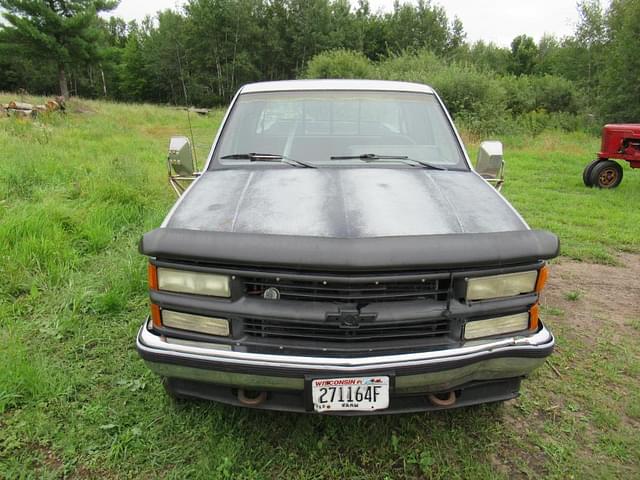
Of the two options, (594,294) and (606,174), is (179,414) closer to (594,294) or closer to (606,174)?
(594,294)

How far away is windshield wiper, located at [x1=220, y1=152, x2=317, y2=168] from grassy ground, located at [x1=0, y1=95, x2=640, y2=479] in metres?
1.46

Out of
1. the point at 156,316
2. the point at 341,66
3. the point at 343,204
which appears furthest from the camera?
the point at 341,66

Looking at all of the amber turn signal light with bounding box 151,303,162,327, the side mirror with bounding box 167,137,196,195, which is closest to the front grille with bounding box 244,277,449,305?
the amber turn signal light with bounding box 151,303,162,327

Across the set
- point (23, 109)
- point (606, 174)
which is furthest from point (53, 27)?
point (606, 174)

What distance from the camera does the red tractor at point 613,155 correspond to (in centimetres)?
813

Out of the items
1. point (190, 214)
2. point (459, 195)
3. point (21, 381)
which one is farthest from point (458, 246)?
point (21, 381)

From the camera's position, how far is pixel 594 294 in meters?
4.11

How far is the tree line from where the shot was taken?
23812 mm

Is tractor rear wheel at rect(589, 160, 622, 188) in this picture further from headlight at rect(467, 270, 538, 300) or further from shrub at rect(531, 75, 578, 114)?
shrub at rect(531, 75, 578, 114)

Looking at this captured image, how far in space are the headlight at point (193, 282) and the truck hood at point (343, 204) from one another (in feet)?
0.77

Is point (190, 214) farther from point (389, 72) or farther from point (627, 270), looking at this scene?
point (389, 72)

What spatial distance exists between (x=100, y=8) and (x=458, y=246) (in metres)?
37.0

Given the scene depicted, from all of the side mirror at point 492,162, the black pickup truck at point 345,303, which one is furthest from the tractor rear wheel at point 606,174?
the black pickup truck at point 345,303

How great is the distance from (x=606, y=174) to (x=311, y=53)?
1679 inches
